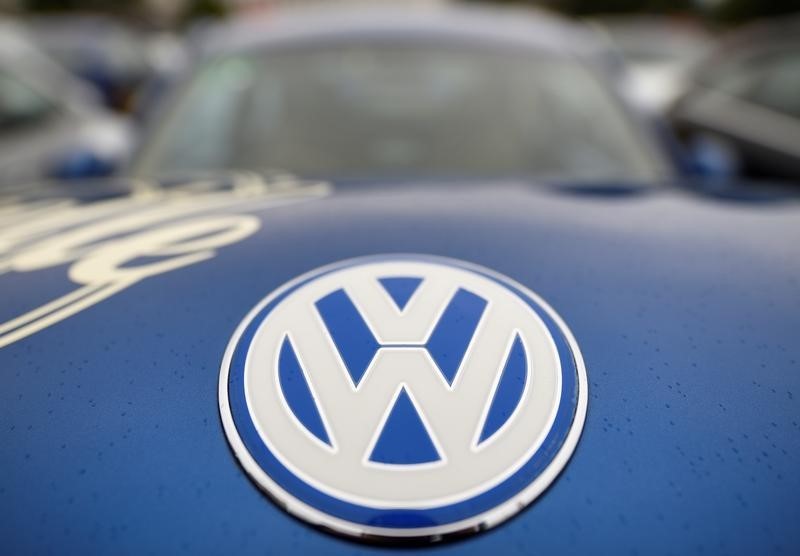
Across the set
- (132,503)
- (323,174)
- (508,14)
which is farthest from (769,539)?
(508,14)

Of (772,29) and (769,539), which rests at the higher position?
(772,29)

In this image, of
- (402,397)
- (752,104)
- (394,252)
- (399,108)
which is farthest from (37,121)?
(752,104)

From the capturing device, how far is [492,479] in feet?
2.65

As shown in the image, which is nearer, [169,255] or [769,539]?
[769,539]

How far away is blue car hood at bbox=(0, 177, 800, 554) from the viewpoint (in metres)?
0.79

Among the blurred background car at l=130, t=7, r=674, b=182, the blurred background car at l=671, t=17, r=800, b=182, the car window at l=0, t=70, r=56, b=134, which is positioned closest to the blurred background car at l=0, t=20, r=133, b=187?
the car window at l=0, t=70, r=56, b=134

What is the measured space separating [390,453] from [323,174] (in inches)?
39.4

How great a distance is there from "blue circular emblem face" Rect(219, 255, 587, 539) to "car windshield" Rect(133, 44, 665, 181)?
1035 millimetres

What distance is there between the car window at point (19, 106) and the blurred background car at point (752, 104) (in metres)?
3.75

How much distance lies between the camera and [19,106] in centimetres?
405

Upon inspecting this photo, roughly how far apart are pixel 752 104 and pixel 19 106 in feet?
14.0

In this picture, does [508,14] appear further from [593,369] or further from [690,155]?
[593,369]

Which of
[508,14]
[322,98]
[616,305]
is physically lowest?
[616,305]

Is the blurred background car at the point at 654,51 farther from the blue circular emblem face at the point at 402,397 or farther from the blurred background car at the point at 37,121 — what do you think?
the blue circular emblem face at the point at 402,397
